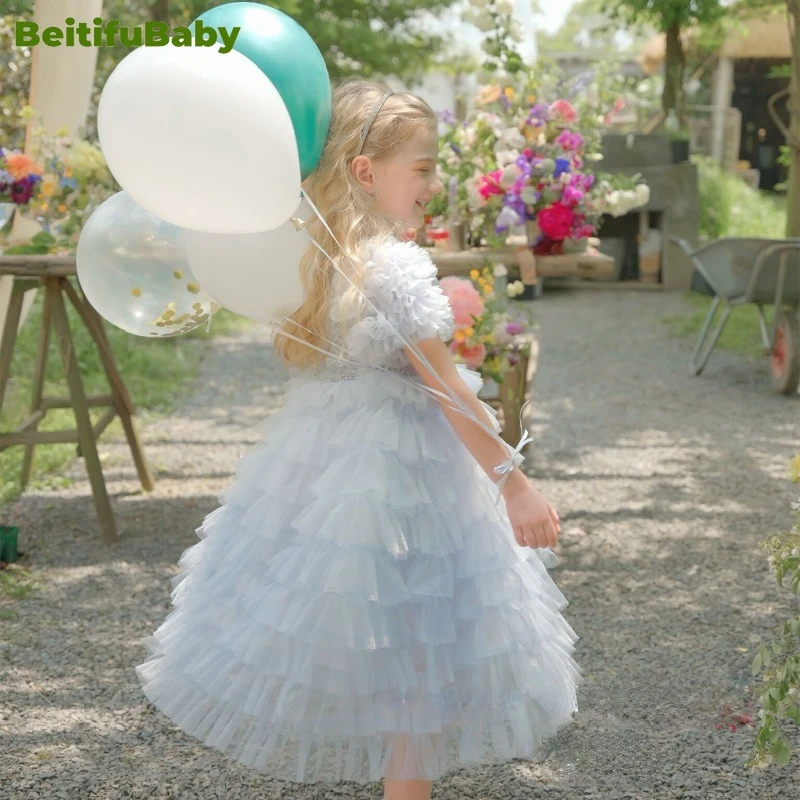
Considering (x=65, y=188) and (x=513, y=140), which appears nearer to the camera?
(x=65, y=188)

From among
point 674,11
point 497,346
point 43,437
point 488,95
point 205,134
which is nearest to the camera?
point 205,134

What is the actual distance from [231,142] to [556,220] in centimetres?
264

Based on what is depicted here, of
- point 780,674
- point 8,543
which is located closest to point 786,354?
point 8,543

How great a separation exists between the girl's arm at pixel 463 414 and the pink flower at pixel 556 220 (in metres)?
2.47

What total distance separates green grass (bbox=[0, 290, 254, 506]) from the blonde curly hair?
2.75m

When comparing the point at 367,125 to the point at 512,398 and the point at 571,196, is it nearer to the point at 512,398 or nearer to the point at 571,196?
the point at 571,196

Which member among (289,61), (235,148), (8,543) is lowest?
(8,543)

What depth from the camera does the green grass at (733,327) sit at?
7984mm

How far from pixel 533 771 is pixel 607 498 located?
2.27m

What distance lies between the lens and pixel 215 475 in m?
4.76

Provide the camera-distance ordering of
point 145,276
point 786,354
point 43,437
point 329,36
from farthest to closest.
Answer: point 329,36 < point 786,354 < point 43,437 < point 145,276

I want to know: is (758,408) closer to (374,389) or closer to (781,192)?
(374,389)

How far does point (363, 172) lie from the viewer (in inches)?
76.6

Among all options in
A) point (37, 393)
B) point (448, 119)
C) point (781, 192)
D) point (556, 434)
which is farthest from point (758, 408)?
point (781, 192)
